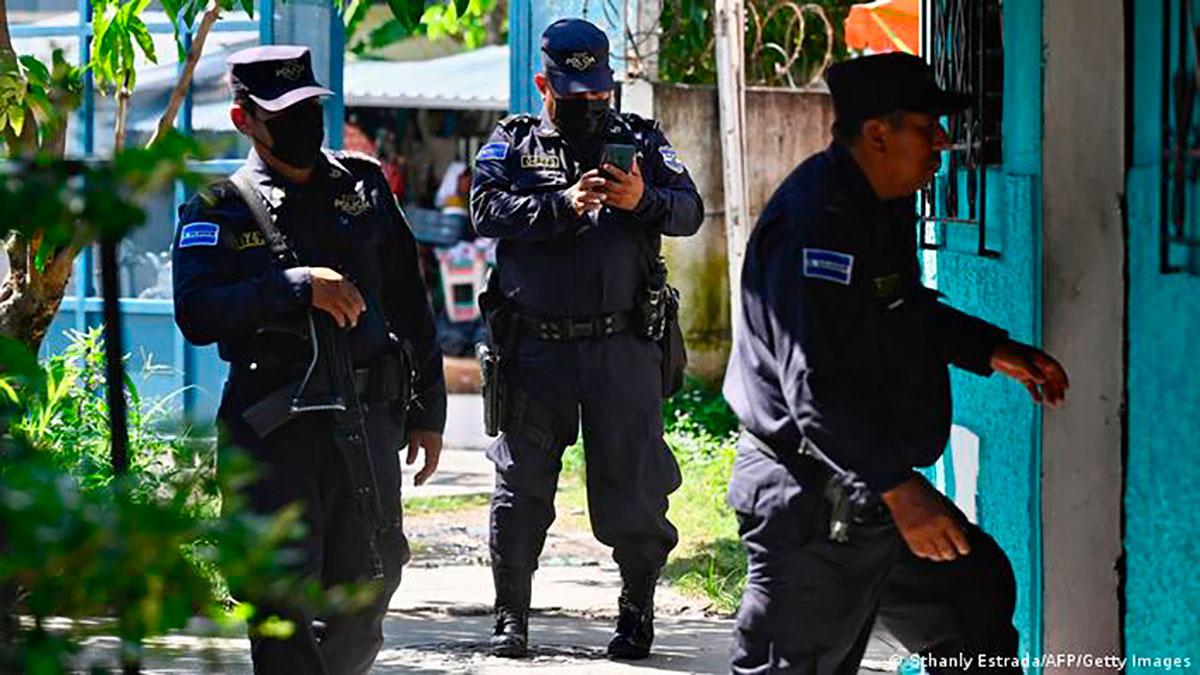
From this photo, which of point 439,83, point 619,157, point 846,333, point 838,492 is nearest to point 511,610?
point 619,157

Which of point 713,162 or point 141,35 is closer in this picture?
point 141,35

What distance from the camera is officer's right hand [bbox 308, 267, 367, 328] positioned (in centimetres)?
489

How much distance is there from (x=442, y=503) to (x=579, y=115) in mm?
4482

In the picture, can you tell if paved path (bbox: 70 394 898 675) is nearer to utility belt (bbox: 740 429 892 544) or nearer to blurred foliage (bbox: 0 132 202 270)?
utility belt (bbox: 740 429 892 544)

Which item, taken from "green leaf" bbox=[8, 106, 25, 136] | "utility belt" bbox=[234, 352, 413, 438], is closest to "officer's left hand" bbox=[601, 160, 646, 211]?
"utility belt" bbox=[234, 352, 413, 438]

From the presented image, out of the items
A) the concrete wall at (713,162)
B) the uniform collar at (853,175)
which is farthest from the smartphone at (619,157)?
the concrete wall at (713,162)

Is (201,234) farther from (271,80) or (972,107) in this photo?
(972,107)

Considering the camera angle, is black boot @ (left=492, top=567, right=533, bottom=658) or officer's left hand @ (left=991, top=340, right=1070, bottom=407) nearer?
officer's left hand @ (left=991, top=340, right=1070, bottom=407)

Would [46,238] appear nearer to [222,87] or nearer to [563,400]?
[563,400]

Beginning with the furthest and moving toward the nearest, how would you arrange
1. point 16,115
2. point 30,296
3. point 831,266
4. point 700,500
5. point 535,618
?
point 700,500 → point 535,618 → point 30,296 → point 16,115 → point 831,266

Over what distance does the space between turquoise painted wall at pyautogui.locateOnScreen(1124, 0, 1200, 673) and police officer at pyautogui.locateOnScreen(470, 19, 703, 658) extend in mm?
2240

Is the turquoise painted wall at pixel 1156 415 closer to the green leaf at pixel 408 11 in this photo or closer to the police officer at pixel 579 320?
the green leaf at pixel 408 11

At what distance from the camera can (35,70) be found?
606cm

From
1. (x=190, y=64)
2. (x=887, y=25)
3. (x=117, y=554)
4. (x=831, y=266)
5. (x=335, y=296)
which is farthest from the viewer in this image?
(x=887, y=25)
